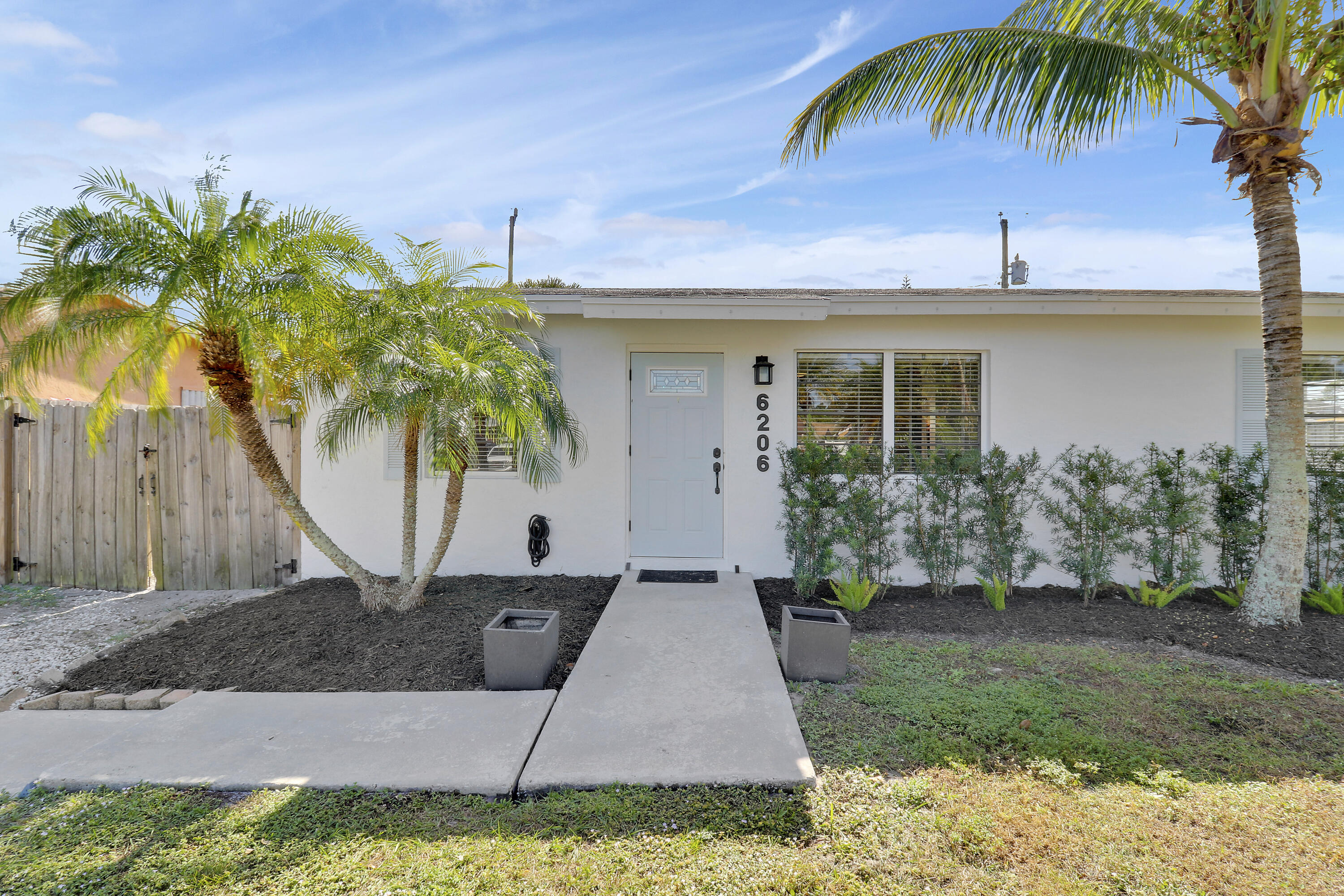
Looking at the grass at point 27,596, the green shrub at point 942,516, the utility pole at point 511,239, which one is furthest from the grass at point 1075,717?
the utility pole at point 511,239

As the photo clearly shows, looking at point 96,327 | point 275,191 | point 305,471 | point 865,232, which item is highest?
point 865,232

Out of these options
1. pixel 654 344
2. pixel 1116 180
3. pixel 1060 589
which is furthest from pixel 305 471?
pixel 1116 180

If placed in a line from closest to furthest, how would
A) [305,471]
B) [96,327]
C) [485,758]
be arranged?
[485,758]
[96,327]
[305,471]

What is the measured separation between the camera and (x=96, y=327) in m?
3.99

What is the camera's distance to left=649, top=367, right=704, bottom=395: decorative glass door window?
6.14 metres

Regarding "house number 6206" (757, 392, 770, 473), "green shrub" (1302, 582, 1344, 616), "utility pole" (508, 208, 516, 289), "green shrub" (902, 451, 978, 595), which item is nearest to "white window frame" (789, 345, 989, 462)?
"house number 6206" (757, 392, 770, 473)

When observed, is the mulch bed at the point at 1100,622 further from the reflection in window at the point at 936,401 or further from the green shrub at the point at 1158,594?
the reflection in window at the point at 936,401

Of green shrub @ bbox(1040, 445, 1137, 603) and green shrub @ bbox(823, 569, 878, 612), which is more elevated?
green shrub @ bbox(1040, 445, 1137, 603)

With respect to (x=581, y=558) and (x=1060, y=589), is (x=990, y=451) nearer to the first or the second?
(x=1060, y=589)

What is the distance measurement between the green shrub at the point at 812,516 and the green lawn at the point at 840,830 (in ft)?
7.76

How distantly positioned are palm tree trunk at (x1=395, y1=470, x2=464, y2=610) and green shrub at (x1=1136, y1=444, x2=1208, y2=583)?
5.70 m

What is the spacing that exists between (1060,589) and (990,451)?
1.53 metres

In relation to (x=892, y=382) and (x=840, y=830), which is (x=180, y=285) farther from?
(x=892, y=382)

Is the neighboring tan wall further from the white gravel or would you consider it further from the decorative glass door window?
the decorative glass door window
